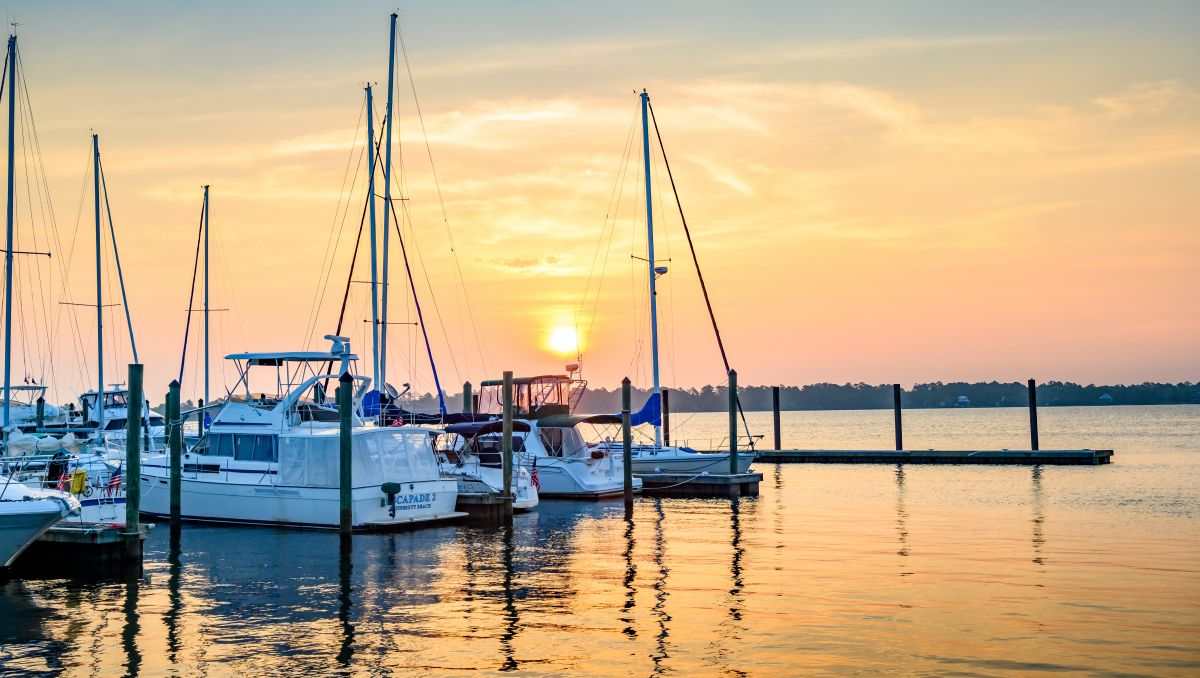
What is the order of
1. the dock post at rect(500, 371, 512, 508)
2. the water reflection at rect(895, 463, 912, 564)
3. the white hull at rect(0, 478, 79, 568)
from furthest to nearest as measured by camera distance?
1. the dock post at rect(500, 371, 512, 508)
2. the water reflection at rect(895, 463, 912, 564)
3. the white hull at rect(0, 478, 79, 568)

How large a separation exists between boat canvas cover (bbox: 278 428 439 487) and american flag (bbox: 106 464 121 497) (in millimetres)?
4251

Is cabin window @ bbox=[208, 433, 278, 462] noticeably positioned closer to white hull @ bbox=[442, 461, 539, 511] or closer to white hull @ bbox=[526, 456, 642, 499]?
white hull @ bbox=[442, 461, 539, 511]

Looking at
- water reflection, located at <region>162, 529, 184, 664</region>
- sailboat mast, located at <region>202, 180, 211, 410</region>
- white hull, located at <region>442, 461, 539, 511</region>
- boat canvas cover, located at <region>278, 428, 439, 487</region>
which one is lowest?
water reflection, located at <region>162, 529, 184, 664</region>

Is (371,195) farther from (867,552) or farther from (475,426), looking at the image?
(867,552)

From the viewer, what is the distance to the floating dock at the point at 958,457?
54.7 meters

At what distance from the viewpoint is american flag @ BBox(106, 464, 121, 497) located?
2962 cm


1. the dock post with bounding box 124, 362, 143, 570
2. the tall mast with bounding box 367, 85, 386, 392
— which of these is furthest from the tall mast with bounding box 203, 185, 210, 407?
the dock post with bounding box 124, 362, 143, 570

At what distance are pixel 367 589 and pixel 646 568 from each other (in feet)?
18.2

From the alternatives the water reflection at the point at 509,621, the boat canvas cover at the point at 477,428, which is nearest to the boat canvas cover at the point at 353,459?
the water reflection at the point at 509,621

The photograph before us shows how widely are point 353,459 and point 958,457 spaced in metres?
35.8

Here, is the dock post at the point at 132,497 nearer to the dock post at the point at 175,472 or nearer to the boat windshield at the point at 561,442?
the dock post at the point at 175,472

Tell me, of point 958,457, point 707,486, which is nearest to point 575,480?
point 707,486

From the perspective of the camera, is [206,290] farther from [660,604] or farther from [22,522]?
[660,604]

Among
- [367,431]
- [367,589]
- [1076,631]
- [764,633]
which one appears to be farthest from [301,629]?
[367,431]
